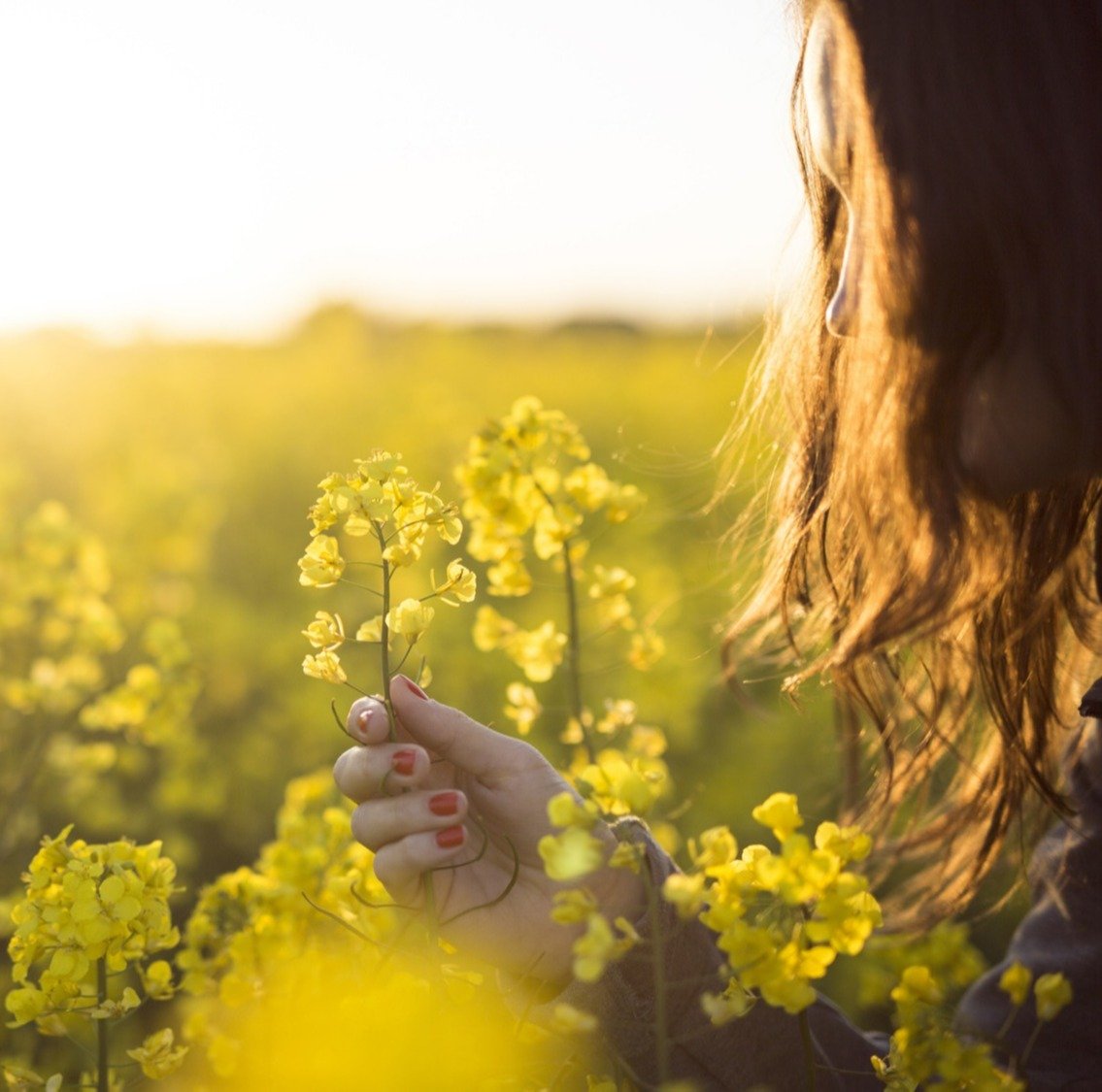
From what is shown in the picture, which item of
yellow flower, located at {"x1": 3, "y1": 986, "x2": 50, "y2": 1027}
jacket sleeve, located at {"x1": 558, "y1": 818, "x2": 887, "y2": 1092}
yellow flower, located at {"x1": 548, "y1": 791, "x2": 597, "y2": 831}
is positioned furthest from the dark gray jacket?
yellow flower, located at {"x1": 3, "y1": 986, "x2": 50, "y2": 1027}

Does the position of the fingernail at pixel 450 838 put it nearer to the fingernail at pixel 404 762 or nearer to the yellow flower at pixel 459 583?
the fingernail at pixel 404 762

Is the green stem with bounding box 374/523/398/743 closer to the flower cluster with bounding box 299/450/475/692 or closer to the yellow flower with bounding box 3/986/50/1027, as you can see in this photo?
the flower cluster with bounding box 299/450/475/692

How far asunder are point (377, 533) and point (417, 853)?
0.24 meters

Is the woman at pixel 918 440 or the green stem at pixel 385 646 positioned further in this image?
the woman at pixel 918 440

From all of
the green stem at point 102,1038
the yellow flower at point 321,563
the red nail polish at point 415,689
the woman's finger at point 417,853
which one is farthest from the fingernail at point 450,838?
the green stem at point 102,1038

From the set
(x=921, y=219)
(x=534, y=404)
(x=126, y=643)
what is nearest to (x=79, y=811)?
(x=126, y=643)

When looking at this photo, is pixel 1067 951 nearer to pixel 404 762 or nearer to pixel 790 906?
pixel 790 906

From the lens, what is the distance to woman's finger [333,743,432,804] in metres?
0.90

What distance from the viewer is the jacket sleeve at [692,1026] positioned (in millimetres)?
1031

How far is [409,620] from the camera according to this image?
87 cm

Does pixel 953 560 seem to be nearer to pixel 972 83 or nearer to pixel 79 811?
pixel 972 83

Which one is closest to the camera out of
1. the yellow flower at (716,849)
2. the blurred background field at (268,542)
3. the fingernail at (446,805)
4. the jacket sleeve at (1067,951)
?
the yellow flower at (716,849)

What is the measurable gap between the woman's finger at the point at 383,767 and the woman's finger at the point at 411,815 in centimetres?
1

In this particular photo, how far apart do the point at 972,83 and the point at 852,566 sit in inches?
22.8
